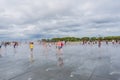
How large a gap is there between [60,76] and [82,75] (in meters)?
1.39

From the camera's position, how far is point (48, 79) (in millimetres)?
11312

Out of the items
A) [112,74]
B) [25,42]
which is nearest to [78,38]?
[25,42]

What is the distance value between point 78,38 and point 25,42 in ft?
160

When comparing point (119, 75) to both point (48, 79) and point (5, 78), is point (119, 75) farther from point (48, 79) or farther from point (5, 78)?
point (5, 78)

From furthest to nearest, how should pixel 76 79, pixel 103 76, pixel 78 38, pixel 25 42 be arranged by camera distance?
pixel 78 38 < pixel 25 42 < pixel 103 76 < pixel 76 79

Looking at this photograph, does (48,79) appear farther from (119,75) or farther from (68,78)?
(119,75)

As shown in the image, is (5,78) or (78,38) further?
(78,38)

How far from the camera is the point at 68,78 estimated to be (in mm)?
11469

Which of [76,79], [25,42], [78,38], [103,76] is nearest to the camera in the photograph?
[76,79]

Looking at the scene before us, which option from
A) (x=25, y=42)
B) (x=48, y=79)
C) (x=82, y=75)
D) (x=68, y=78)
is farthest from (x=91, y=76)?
(x=25, y=42)

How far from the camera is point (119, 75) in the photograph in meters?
12.2

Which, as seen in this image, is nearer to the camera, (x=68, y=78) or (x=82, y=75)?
A: (x=68, y=78)

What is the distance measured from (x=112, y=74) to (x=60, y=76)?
3400 millimetres

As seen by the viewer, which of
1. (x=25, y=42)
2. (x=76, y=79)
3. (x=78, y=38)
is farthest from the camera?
(x=78, y=38)
